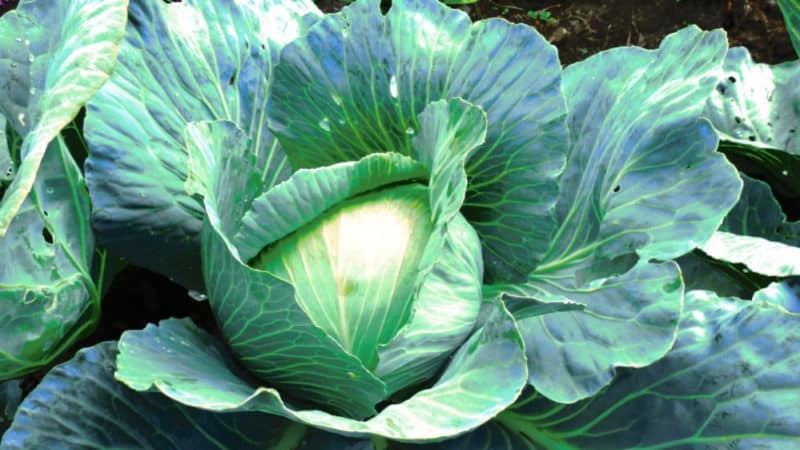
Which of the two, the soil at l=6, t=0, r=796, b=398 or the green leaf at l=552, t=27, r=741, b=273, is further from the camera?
the soil at l=6, t=0, r=796, b=398

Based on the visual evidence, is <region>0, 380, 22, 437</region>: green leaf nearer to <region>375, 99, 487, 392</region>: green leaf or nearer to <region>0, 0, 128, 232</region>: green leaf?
<region>0, 0, 128, 232</region>: green leaf

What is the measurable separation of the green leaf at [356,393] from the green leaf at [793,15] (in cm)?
112

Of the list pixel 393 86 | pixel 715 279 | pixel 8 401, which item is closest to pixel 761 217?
pixel 715 279

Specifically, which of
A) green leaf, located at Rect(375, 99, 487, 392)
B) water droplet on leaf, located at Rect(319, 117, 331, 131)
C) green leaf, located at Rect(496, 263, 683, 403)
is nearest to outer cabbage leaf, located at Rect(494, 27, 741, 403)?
green leaf, located at Rect(496, 263, 683, 403)

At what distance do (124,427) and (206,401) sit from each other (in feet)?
0.71

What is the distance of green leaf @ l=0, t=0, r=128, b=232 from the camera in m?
0.81

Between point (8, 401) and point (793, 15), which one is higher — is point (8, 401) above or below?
below

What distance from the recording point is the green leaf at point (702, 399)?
102cm

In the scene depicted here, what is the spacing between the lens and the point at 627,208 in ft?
3.67

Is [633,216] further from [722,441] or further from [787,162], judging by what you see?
[787,162]

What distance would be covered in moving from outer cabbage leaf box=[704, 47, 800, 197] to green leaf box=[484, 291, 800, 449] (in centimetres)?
66

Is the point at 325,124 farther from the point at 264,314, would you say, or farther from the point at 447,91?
the point at 264,314

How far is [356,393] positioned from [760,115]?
1.15 meters

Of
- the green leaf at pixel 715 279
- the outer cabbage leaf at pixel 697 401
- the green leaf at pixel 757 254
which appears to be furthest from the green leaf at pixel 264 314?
the green leaf at pixel 715 279
